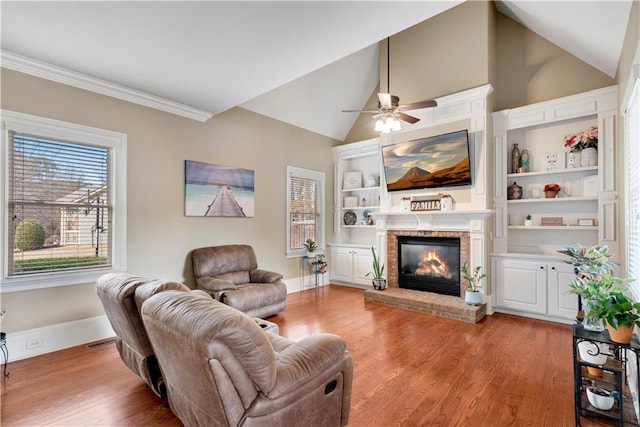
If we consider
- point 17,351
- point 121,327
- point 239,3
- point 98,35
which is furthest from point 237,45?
point 17,351

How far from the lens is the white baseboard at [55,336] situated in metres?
3.04

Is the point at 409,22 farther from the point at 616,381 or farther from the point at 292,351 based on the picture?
the point at 616,381

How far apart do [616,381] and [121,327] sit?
3.45 metres

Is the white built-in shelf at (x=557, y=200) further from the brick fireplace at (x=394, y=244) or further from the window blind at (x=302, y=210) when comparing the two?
the window blind at (x=302, y=210)

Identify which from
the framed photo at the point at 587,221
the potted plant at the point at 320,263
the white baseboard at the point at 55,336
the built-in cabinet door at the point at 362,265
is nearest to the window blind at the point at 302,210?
the potted plant at the point at 320,263

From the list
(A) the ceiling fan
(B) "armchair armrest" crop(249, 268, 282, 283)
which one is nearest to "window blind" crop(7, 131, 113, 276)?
(B) "armchair armrest" crop(249, 268, 282, 283)

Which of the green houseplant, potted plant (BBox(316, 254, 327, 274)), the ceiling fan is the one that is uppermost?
the ceiling fan

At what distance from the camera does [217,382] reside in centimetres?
134

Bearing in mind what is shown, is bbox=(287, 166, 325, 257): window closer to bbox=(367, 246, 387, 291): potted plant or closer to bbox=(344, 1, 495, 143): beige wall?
bbox=(367, 246, 387, 291): potted plant

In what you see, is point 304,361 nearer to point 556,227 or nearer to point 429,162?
point 429,162

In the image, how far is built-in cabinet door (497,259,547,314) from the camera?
163 inches

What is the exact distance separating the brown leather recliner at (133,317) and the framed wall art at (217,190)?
2221 millimetres

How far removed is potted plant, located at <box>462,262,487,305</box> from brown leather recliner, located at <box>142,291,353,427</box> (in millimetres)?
3196

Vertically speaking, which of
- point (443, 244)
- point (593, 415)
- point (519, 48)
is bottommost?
point (593, 415)
